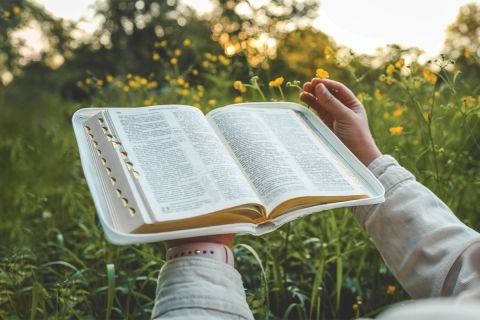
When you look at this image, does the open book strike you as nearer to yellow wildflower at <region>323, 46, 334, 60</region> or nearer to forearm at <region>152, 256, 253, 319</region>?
forearm at <region>152, 256, 253, 319</region>

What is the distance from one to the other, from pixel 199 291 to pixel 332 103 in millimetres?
581

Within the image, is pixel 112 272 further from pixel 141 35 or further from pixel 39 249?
pixel 141 35

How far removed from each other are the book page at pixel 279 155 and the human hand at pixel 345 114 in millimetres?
69

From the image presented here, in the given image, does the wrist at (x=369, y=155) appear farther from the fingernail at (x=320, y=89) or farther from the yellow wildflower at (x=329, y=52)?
the yellow wildflower at (x=329, y=52)

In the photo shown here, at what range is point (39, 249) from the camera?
5.77 ft

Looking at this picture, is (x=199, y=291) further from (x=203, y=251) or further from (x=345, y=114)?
(x=345, y=114)

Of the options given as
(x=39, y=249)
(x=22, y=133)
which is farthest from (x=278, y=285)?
(x=22, y=133)

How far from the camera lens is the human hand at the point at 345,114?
1104mm

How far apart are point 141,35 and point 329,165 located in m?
14.1

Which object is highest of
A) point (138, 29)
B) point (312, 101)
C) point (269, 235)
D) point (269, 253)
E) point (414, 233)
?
point (312, 101)

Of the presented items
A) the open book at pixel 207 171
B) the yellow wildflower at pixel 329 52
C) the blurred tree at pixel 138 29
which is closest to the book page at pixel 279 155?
the open book at pixel 207 171

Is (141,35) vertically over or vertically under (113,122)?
under

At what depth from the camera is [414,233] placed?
96 centimetres

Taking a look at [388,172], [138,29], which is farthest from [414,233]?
[138,29]
